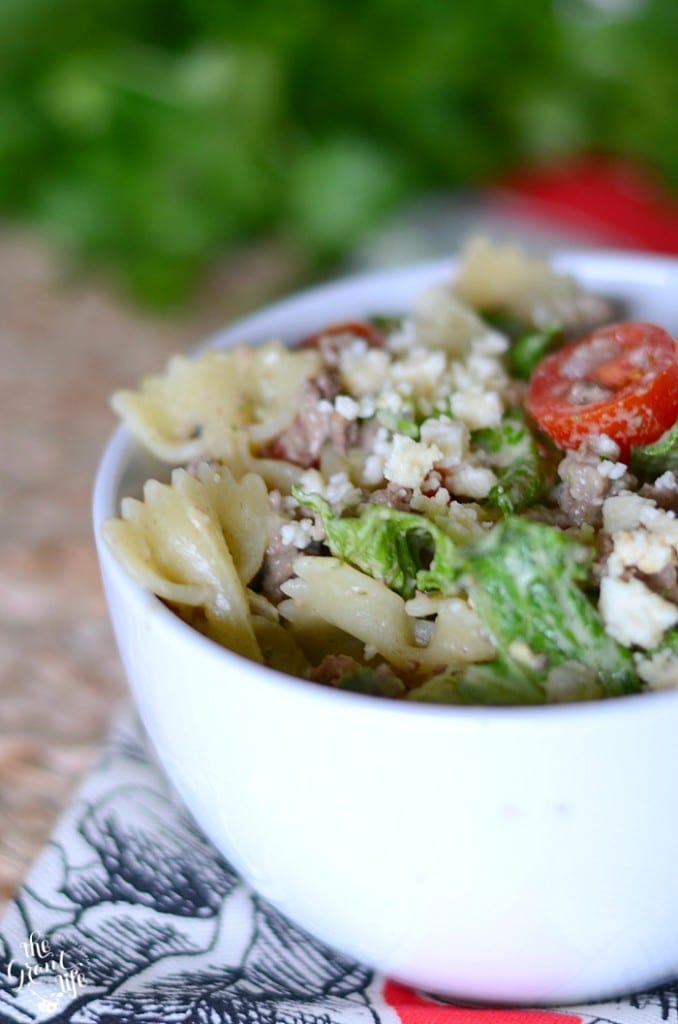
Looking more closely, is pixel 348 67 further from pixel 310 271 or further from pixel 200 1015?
pixel 200 1015

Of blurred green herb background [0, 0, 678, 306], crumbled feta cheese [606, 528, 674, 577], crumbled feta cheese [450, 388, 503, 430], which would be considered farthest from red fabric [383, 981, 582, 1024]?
blurred green herb background [0, 0, 678, 306]

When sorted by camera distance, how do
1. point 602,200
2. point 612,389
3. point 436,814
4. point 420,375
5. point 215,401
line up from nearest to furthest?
point 436,814
point 612,389
point 420,375
point 215,401
point 602,200

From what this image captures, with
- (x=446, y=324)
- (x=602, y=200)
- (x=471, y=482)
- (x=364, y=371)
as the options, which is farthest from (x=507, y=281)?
(x=602, y=200)

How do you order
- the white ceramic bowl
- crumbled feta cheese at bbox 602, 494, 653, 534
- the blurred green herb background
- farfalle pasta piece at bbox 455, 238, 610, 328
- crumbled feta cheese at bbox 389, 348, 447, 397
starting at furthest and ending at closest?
A: the blurred green herb background, farfalle pasta piece at bbox 455, 238, 610, 328, crumbled feta cheese at bbox 389, 348, 447, 397, crumbled feta cheese at bbox 602, 494, 653, 534, the white ceramic bowl

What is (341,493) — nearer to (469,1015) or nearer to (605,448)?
(605,448)

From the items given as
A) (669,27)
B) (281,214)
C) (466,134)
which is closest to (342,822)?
(281,214)

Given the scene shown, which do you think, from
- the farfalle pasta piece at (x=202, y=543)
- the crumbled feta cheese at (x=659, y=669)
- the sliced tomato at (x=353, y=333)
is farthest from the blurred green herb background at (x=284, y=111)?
the crumbled feta cheese at (x=659, y=669)

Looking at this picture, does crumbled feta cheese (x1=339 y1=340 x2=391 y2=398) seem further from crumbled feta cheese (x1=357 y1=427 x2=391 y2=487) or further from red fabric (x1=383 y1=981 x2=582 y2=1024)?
red fabric (x1=383 y1=981 x2=582 y2=1024)
